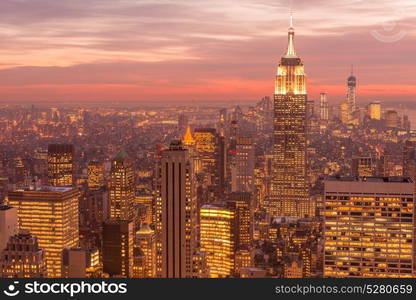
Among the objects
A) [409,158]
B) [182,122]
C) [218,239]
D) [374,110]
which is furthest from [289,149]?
[182,122]

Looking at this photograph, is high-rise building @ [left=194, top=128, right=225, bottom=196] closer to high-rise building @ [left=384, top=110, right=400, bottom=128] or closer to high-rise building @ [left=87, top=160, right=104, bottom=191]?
high-rise building @ [left=87, top=160, right=104, bottom=191]

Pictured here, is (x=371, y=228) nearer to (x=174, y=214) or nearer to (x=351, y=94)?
(x=351, y=94)

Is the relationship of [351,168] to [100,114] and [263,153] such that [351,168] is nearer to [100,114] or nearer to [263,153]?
[100,114]

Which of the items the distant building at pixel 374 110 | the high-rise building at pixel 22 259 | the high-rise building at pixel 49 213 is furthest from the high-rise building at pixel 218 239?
the distant building at pixel 374 110

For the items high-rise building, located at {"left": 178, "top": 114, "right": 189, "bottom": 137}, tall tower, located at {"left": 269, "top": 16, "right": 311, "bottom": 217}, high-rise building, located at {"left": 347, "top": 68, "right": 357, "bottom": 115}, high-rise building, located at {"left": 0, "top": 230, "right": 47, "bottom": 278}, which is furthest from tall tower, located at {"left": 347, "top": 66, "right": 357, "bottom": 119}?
tall tower, located at {"left": 269, "top": 16, "right": 311, "bottom": 217}

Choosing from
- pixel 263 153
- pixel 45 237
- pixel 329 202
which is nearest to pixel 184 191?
pixel 329 202

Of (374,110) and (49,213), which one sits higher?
(374,110)
